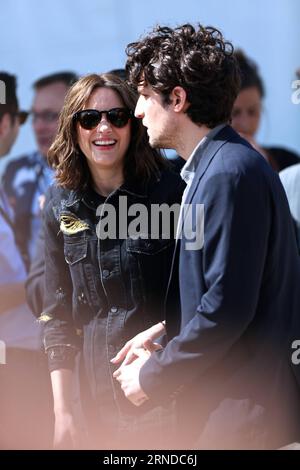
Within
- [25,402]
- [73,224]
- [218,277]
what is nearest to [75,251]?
[73,224]

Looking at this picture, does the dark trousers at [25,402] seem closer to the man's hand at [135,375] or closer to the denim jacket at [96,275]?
the denim jacket at [96,275]

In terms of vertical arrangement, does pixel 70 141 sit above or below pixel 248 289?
above

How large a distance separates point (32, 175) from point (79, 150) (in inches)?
36.2

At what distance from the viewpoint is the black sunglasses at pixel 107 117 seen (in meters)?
2.19

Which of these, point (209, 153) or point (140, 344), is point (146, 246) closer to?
point (140, 344)

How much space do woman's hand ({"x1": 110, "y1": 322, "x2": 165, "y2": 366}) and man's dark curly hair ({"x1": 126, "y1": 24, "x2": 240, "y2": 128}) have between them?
1.78 feet

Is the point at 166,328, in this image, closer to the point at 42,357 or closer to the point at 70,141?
the point at 70,141

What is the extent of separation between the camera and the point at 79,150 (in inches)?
89.3

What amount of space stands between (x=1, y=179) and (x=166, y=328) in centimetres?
144

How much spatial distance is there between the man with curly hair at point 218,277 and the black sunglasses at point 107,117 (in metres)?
0.23

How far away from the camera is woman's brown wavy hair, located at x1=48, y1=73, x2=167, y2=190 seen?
2207 mm

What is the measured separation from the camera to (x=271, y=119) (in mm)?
3027

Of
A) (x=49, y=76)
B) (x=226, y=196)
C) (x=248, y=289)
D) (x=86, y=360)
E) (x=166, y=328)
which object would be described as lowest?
(x=86, y=360)

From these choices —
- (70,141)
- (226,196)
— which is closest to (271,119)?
(70,141)
